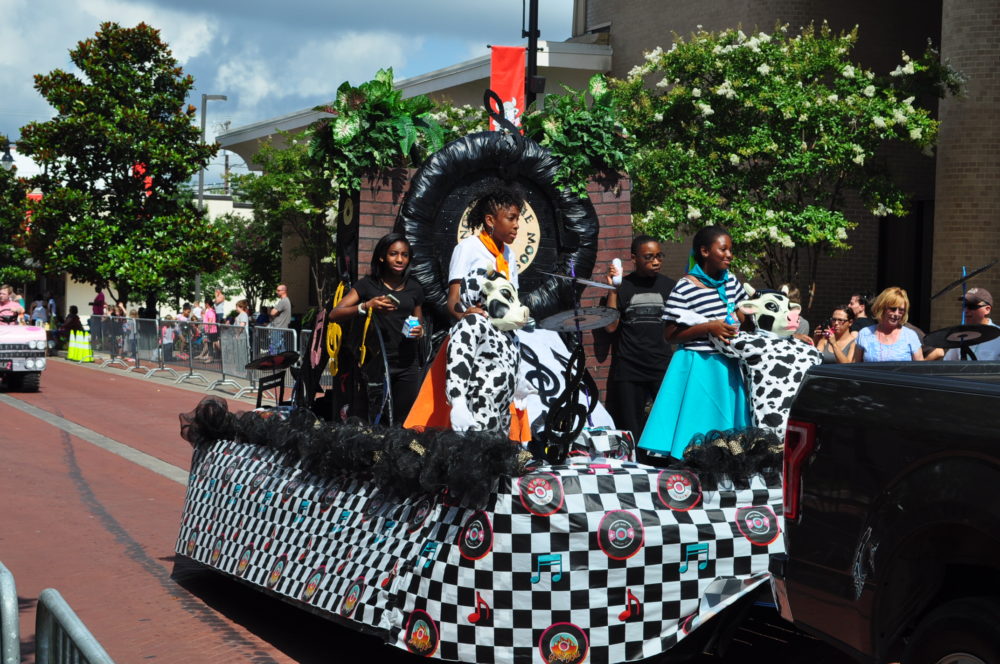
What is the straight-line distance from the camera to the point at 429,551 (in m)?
4.90

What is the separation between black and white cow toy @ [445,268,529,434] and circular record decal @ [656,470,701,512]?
2.50 ft

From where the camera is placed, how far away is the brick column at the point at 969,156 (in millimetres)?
18453

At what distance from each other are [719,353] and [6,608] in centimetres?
377

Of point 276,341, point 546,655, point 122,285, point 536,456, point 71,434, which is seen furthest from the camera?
point 122,285

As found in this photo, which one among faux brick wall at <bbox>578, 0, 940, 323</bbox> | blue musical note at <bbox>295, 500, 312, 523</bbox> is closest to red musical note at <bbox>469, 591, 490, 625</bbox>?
blue musical note at <bbox>295, 500, 312, 523</bbox>

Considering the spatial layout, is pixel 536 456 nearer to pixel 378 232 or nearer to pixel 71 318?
pixel 378 232

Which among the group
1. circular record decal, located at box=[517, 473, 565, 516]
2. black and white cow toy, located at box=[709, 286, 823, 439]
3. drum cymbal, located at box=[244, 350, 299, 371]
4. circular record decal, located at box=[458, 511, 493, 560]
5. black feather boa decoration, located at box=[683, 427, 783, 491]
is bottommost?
circular record decal, located at box=[458, 511, 493, 560]

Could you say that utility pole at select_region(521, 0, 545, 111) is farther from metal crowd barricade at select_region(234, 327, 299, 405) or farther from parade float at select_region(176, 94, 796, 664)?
parade float at select_region(176, 94, 796, 664)

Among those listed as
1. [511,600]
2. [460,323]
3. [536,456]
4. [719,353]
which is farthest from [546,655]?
[719,353]

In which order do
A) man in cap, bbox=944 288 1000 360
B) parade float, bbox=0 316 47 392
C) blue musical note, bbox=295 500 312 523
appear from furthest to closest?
parade float, bbox=0 316 47 392, man in cap, bbox=944 288 1000 360, blue musical note, bbox=295 500 312 523

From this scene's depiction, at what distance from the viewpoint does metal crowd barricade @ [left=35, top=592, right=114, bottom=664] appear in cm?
278

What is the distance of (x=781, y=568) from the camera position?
165 inches

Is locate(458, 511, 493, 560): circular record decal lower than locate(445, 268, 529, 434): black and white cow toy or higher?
lower

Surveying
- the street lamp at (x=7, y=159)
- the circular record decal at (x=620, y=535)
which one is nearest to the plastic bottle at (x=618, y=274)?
the circular record decal at (x=620, y=535)
